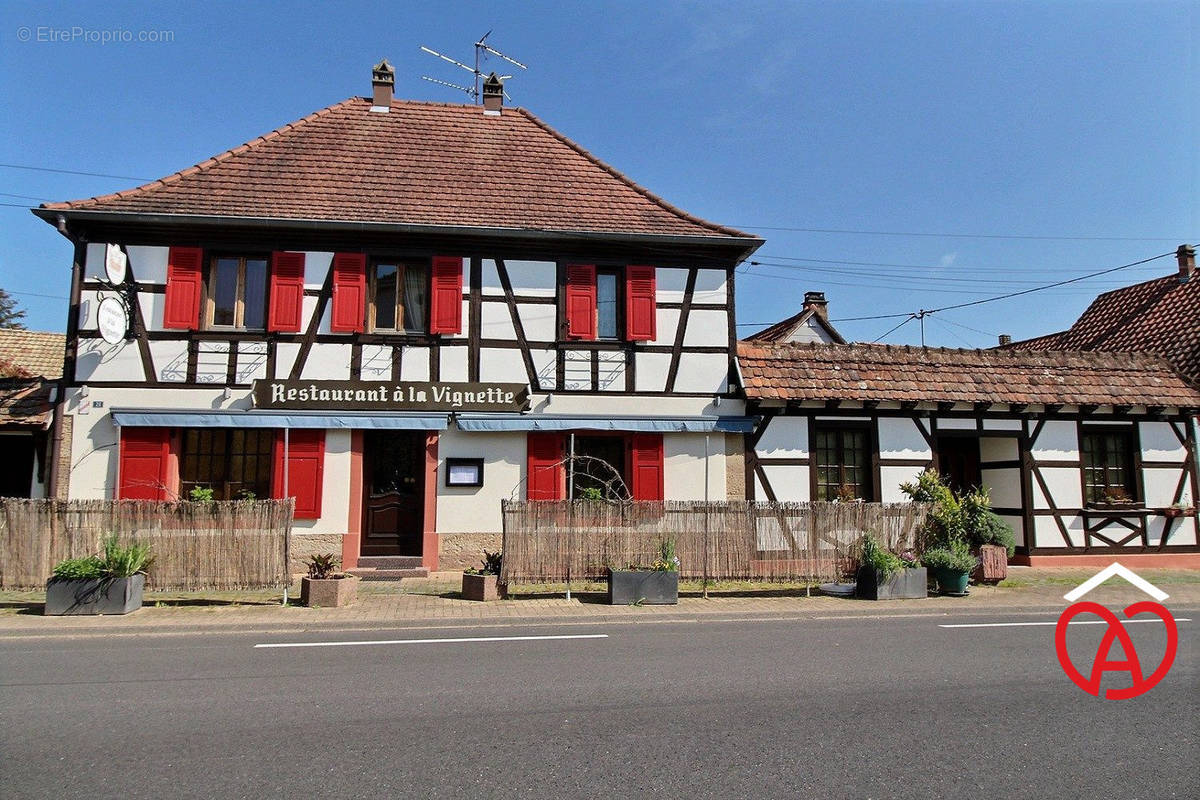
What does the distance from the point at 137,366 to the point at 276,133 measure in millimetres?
5594

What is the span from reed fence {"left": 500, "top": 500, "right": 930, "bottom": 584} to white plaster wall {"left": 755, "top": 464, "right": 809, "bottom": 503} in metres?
2.43

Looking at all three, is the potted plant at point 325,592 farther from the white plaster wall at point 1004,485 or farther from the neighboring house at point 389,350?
Result: the white plaster wall at point 1004,485

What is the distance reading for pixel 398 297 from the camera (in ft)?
47.4

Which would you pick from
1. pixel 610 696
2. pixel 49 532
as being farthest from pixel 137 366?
pixel 610 696

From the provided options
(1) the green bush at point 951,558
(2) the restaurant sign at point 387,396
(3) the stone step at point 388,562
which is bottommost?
(3) the stone step at point 388,562

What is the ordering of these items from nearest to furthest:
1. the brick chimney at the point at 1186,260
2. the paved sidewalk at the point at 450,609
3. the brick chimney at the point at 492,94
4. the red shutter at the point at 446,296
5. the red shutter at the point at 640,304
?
the paved sidewalk at the point at 450,609
the red shutter at the point at 446,296
the red shutter at the point at 640,304
the brick chimney at the point at 492,94
the brick chimney at the point at 1186,260

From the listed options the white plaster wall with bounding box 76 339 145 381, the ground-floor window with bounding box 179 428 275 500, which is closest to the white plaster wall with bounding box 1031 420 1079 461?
the ground-floor window with bounding box 179 428 275 500

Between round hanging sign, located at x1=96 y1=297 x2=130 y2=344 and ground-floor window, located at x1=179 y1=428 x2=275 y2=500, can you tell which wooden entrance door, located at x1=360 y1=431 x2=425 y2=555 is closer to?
ground-floor window, located at x1=179 y1=428 x2=275 y2=500

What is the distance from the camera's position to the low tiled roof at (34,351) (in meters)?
19.6

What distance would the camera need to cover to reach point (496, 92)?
59.9ft

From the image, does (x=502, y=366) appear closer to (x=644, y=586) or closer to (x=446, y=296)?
(x=446, y=296)

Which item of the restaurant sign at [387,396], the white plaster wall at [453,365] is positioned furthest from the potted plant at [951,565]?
the white plaster wall at [453,365]

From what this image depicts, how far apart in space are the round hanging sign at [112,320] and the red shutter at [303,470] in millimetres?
3007

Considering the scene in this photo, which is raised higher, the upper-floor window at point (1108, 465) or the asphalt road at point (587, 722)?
the upper-floor window at point (1108, 465)
